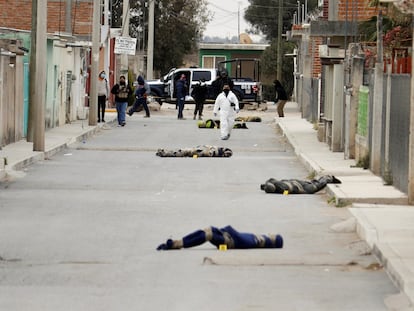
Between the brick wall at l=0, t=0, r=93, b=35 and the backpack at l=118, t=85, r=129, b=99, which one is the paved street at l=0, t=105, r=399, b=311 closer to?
the backpack at l=118, t=85, r=129, b=99

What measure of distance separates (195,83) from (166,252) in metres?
51.7

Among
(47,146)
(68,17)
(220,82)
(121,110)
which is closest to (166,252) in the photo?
(47,146)

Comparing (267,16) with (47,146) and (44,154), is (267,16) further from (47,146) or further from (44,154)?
(44,154)

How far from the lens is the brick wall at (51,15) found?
53688mm

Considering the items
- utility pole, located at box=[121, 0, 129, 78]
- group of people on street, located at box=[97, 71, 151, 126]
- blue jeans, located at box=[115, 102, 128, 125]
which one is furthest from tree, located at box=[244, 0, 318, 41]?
blue jeans, located at box=[115, 102, 128, 125]

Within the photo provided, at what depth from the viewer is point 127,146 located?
1344 inches

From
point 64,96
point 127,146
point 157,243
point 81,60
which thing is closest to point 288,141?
point 127,146

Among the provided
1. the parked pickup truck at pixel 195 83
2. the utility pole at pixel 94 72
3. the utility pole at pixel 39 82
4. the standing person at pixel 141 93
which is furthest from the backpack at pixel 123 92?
the parked pickup truck at pixel 195 83

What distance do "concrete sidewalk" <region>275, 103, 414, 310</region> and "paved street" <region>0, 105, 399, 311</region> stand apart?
0.17 meters

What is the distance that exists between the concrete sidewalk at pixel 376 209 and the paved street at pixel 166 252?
17 centimetres

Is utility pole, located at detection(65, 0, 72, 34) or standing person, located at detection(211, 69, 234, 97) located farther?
standing person, located at detection(211, 69, 234, 97)

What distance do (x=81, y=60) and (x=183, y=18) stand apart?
40.9 metres

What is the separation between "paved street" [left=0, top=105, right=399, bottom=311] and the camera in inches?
409

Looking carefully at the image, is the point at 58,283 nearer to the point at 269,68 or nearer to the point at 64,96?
the point at 64,96
